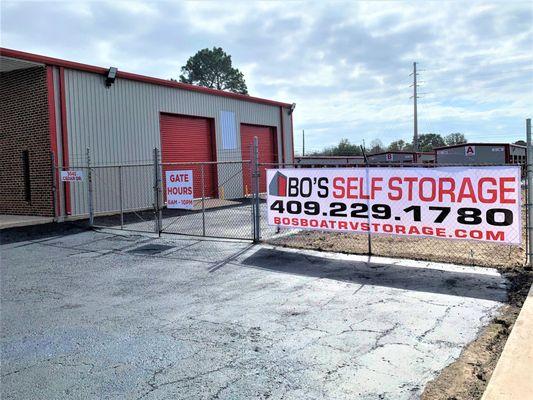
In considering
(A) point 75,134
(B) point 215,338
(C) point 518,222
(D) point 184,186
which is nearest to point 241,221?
(D) point 184,186

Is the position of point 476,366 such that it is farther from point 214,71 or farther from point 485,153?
point 214,71

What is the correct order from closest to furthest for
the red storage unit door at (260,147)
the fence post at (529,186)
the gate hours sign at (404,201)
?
1. the fence post at (529,186)
2. the gate hours sign at (404,201)
3. the red storage unit door at (260,147)

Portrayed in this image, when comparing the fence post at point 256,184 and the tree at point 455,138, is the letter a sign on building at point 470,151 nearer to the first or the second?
the fence post at point 256,184

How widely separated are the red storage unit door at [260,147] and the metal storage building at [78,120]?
329cm

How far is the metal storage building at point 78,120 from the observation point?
52.3ft

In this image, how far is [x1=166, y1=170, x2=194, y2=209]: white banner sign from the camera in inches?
497

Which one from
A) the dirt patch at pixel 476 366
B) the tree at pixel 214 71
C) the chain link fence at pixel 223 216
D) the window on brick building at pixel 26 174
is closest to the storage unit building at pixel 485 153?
the chain link fence at pixel 223 216

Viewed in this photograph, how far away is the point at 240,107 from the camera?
24844 millimetres

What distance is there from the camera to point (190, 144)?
22062 millimetres

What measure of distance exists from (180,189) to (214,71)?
63350 millimetres

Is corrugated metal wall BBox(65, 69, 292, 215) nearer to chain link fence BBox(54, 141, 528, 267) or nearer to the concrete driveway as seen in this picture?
chain link fence BBox(54, 141, 528, 267)

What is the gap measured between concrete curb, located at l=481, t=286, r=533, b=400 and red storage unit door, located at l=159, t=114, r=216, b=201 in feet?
55.1

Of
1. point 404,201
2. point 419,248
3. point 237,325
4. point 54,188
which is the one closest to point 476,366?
point 237,325

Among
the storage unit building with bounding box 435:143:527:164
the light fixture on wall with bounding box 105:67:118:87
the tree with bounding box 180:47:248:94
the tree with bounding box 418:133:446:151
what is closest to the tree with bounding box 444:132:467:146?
the tree with bounding box 418:133:446:151
